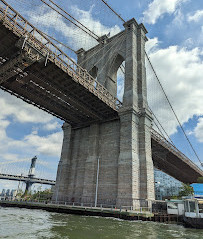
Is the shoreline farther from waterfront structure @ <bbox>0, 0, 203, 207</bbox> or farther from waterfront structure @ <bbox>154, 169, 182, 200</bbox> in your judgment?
waterfront structure @ <bbox>154, 169, 182, 200</bbox>

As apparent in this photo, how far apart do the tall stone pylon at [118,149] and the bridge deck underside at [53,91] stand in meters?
2.44

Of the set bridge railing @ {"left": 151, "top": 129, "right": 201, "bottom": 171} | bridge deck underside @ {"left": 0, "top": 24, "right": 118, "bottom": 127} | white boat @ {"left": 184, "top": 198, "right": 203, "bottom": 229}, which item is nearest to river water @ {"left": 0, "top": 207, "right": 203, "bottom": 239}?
white boat @ {"left": 184, "top": 198, "right": 203, "bottom": 229}

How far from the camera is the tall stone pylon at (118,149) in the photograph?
75.8 feet

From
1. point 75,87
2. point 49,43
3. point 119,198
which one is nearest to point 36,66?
point 49,43

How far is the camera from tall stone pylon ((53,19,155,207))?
23.1 m

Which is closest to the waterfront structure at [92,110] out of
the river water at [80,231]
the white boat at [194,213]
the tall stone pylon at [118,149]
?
the tall stone pylon at [118,149]

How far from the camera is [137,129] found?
1035 inches

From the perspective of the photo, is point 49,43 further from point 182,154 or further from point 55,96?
point 182,154

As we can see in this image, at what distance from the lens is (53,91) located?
24391mm

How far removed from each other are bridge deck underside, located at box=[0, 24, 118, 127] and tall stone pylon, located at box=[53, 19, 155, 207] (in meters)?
2.44

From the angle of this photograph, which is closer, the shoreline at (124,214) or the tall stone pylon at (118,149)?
the shoreline at (124,214)

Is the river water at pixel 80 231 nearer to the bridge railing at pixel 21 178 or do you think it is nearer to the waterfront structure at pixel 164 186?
the waterfront structure at pixel 164 186

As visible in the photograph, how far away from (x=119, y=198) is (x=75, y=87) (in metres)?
14.1

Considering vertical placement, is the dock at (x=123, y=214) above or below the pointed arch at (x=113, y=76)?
below
